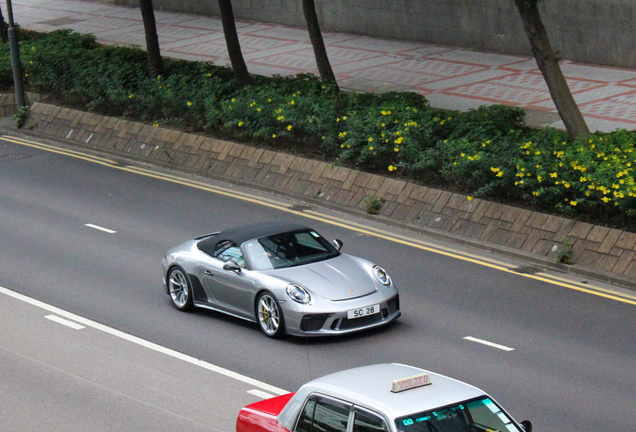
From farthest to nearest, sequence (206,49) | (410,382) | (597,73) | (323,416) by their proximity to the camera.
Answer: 1. (206,49)
2. (597,73)
3. (323,416)
4. (410,382)

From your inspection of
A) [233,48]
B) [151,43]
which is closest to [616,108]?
[233,48]

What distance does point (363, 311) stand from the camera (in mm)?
11969

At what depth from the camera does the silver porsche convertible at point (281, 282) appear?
11.9 meters

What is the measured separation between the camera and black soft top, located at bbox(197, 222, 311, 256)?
1311cm

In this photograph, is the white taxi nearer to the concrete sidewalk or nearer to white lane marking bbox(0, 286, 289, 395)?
white lane marking bbox(0, 286, 289, 395)

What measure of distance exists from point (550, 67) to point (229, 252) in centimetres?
744

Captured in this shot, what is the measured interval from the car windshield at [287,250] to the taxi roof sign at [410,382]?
5.85 m

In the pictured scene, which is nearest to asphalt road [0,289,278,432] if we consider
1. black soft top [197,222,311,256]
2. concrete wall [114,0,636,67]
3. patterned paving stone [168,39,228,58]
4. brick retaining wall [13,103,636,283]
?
black soft top [197,222,311,256]

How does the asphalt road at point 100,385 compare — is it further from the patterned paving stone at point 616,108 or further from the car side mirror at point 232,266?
the patterned paving stone at point 616,108

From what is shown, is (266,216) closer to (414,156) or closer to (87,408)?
(414,156)

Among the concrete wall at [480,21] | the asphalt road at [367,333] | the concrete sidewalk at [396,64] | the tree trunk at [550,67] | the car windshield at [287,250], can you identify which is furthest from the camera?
the concrete wall at [480,21]

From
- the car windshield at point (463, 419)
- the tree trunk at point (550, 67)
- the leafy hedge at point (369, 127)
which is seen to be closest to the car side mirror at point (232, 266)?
the leafy hedge at point (369, 127)

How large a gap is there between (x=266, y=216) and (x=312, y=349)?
6.56 metres

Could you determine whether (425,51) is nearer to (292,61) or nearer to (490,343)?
(292,61)
